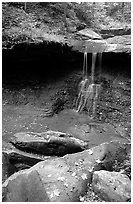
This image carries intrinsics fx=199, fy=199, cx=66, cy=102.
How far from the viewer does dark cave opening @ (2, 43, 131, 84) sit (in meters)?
8.28

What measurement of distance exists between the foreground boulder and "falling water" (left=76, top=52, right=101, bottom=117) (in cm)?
394

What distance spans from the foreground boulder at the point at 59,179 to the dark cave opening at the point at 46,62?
4.61 metres

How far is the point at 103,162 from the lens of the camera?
14.0ft

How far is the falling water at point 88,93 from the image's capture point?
28.4 feet

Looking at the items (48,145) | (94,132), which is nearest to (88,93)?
(94,132)

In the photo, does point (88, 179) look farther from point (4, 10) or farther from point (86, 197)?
point (4, 10)

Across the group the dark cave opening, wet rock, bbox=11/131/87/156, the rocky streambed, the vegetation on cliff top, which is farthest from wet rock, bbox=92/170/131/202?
the vegetation on cliff top

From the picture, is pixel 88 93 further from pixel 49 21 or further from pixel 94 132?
pixel 49 21

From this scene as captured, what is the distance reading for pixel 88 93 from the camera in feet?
28.9

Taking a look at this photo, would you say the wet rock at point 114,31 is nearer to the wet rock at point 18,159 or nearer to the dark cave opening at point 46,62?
the dark cave opening at point 46,62

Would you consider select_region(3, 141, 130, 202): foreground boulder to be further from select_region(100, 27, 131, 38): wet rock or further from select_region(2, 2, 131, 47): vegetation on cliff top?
select_region(100, 27, 131, 38): wet rock

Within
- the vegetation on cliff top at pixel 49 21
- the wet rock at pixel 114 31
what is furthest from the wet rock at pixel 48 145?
the wet rock at pixel 114 31

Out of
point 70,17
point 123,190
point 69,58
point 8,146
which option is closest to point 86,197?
point 123,190

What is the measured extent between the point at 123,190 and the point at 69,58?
6.86 meters
